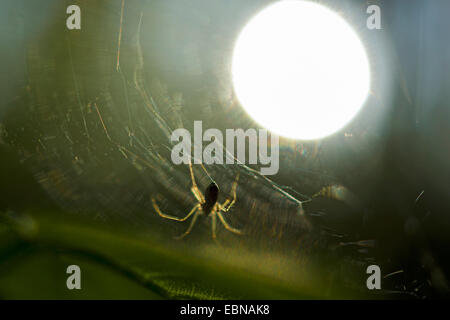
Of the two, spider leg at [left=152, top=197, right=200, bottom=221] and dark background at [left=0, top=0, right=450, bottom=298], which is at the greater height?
dark background at [left=0, top=0, right=450, bottom=298]

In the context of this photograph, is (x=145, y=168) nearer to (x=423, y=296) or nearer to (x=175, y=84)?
(x=175, y=84)

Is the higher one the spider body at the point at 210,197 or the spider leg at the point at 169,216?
the spider body at the point at 210,197

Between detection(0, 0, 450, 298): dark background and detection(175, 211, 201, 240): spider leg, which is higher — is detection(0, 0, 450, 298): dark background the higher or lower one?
the higher one

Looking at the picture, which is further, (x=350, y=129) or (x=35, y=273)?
(x=350, y=129)

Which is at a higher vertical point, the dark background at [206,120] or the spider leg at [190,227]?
the dark background at [206,120]

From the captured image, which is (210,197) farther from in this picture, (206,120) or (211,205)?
(206,120)

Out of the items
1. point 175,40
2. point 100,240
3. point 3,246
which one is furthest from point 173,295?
point 175,40

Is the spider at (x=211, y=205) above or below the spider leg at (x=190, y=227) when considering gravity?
above

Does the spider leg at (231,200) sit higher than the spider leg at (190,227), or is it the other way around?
the spider leg at (231,200)

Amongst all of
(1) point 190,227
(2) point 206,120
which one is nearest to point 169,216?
(1) point 190,227

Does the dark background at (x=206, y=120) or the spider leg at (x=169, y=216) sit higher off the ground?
the dark background at (x=206, y=120)

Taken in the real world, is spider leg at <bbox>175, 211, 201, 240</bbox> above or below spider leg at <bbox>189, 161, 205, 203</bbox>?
below
